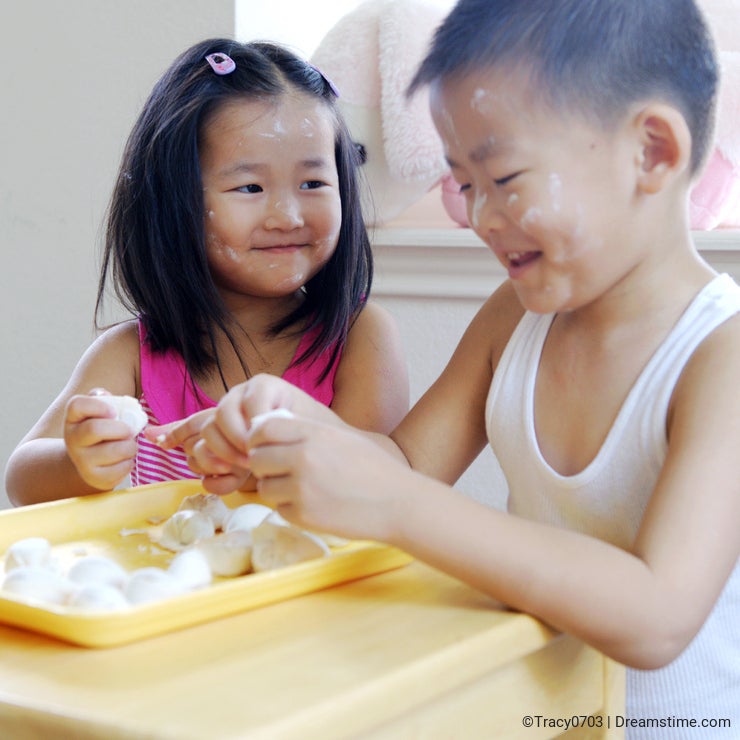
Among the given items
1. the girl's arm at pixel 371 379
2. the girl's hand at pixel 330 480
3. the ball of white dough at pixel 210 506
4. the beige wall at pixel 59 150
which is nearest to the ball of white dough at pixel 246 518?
the ball of white dough at pixel 210 506

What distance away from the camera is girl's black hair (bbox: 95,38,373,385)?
3.57ft

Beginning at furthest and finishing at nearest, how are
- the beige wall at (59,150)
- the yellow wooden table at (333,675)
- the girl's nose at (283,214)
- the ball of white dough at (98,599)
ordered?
the beige wall at (59,150) → the girl's nose at (283,214) → the ball of white dough at (98,599) → the yellow wooden table at (333,675)

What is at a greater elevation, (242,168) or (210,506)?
(242,168)

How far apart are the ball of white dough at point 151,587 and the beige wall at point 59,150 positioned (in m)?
1.11

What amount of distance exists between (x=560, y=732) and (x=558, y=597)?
0.29ft

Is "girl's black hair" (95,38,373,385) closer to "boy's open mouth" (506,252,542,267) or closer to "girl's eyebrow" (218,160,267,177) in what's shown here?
"girl's eyebrow" (218,160,267,177)

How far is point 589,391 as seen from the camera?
0.78m

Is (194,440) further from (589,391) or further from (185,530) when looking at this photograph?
(589,391)

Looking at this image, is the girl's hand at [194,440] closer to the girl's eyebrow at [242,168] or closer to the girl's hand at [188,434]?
the girl's hand at [188,434]

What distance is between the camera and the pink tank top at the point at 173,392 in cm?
112

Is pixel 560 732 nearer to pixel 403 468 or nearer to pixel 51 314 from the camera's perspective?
pixel 403 468

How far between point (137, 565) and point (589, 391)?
33cm

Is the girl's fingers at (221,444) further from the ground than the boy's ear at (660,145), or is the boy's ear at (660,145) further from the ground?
the boy's ear at (660,145)

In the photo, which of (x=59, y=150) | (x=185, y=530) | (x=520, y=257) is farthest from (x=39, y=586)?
(x=59, y=150)
